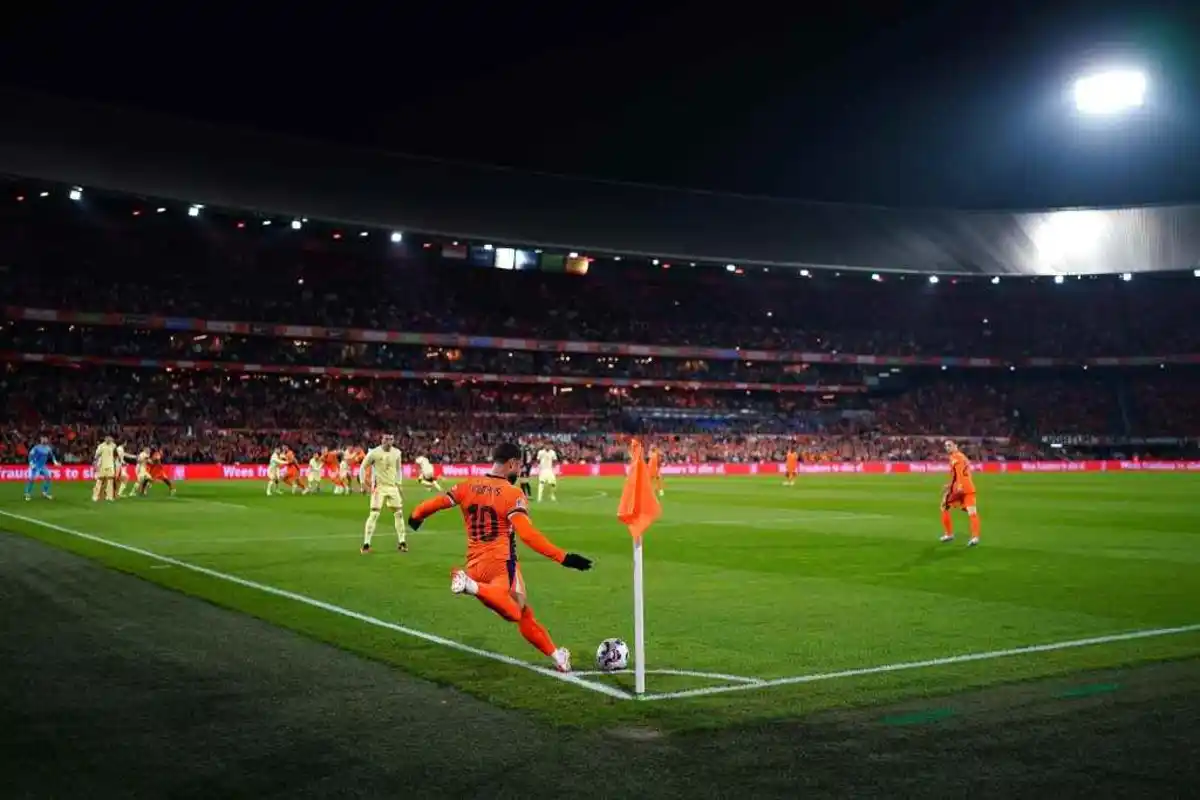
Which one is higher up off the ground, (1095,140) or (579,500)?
(1095,140)

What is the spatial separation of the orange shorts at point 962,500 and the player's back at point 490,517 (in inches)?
541

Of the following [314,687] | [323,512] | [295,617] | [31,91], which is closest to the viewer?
[314,687]

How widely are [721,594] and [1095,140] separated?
2263 inches

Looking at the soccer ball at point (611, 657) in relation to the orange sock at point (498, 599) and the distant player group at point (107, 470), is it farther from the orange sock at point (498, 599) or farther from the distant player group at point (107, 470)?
the distant player group at point (107, 470)

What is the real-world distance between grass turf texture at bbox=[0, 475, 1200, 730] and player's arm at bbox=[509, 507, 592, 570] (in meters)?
1.03

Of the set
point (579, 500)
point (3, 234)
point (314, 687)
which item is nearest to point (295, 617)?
point (314, 687)

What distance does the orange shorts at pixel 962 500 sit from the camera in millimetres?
20578

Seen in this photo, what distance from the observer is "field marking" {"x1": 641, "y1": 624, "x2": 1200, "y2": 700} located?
8.52m

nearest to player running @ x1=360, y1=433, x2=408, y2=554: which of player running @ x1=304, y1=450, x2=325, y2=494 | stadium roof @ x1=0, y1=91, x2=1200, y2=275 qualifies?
player running @ x1=304, y1=450, x2=325, y2=494

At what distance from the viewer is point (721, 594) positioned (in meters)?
14.2

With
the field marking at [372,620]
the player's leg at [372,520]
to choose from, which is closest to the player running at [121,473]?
the field marking at [372,620]

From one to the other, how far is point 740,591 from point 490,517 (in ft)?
20.7

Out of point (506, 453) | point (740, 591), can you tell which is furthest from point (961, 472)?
point (506, 453)

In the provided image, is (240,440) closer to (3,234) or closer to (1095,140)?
(3,234)
